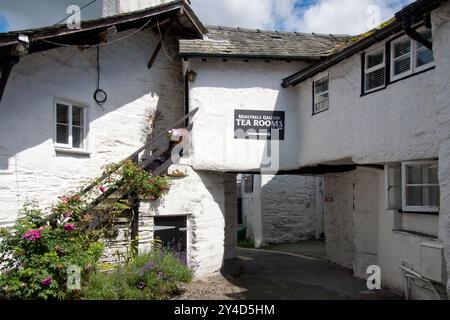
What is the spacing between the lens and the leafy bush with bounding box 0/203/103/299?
7.08 m

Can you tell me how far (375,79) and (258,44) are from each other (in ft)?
14.0

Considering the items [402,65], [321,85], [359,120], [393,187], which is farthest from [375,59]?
[393,187]

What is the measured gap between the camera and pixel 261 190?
20734mm

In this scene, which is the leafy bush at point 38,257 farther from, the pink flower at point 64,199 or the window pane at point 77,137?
the window pane at point 77,137

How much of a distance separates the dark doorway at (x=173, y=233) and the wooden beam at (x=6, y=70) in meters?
4.75

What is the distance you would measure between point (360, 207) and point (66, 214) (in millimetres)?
7672

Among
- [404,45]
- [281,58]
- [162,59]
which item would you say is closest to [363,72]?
[404,45]

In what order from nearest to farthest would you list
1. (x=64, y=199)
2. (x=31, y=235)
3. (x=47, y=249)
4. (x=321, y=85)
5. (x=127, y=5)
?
1. (x=31, y=235)
2. (x=47, y=249)
3. (x=64, y=199)
4. (x=321, y=85)
5. (x=127, y=5)

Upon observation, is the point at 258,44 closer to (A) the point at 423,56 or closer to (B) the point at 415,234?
(A) the point at 423,56

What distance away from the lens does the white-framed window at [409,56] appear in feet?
25.5

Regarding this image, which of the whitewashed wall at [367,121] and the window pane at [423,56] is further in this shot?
the window pane at [423,56]

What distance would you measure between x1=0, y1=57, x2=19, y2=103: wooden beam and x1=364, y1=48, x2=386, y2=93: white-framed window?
7.09 meters

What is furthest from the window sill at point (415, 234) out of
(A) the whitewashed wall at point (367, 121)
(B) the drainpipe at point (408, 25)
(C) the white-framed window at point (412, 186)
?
(B) the drainpipe at point (408, 25)

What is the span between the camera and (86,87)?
9.98 meters
